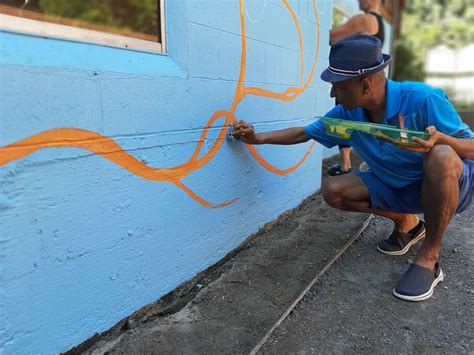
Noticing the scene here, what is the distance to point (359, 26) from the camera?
14.8ft

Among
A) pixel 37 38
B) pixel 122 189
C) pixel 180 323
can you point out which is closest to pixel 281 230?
pixel 180 323

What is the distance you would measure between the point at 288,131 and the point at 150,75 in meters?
1.22

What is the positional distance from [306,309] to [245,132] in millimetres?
1173

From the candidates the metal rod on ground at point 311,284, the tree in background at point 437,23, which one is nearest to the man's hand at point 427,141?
the metal rod on ground at point 311,284

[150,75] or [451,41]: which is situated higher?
[451,41]

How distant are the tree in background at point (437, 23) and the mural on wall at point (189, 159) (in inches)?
737

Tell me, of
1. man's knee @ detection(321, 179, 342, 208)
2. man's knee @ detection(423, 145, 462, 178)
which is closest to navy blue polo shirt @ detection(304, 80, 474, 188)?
man's knee @ detection(423, 145, 462, 178)

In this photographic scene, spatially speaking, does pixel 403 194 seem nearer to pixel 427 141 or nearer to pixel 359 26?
pixel 427 141

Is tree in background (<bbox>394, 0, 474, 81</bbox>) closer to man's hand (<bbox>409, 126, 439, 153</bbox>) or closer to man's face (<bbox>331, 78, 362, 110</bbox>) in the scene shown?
man's face (<bbox>331, 78, 362, 110</bbox>)

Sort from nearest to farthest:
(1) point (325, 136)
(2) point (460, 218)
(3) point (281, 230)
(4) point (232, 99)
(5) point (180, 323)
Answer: (5) point (180, 323) → (4) point (232, 99) → (1) point (325, 136) → (3) point (281, 230) → (2) point (460, 218)

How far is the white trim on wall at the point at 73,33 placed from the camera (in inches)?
58.6

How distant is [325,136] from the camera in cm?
288

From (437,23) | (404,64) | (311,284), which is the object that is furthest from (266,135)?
(437,23)

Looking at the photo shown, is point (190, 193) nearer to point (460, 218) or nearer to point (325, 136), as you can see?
point (325, 136)
